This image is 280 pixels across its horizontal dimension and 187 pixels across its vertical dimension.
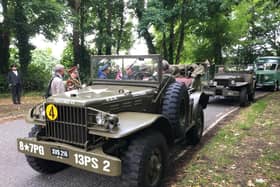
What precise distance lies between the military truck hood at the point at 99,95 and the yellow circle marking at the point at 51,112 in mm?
81

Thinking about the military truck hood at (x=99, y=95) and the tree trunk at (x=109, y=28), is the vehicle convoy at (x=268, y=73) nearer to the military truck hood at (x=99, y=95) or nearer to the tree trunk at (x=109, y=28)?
the tree trunk at (x=109, y=28)

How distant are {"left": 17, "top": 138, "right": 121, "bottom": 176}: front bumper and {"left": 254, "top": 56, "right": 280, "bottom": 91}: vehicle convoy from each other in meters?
16.4

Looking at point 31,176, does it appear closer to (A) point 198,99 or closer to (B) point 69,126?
(B) point 69,126

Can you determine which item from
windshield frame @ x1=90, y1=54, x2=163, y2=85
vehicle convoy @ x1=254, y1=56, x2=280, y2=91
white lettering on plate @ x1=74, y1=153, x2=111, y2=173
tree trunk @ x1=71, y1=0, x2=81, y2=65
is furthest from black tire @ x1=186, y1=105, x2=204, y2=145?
vehicle convoy @ x1=254, y1=56, x2=280, y2=91

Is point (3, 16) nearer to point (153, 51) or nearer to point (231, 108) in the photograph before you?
point (153, 51)

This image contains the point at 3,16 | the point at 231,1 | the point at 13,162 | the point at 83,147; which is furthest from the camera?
the point at 3,16

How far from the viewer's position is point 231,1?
1229cm

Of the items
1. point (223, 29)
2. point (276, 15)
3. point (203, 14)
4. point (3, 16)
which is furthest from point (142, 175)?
point (276, 15)

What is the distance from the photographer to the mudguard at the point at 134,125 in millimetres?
3373

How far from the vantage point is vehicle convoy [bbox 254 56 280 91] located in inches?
699

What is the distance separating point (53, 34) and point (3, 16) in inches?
101

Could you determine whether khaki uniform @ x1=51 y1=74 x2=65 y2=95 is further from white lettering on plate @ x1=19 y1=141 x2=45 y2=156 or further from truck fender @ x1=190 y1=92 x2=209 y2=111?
truck fender @ x1=190 y1=92 x2=209 y2=111

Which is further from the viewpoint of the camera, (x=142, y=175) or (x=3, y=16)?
(x=3, y=16)

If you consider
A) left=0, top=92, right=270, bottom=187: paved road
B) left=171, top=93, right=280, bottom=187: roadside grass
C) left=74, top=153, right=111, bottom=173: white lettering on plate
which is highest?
left=74, top=153, right=111, bottom=173: white lettering on plate
